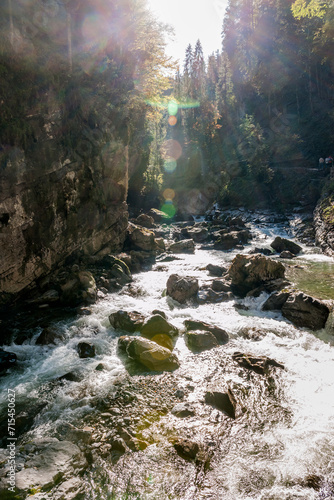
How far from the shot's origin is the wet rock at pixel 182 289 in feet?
44.4

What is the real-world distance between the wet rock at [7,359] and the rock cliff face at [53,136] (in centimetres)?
345

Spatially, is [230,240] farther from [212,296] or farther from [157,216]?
[157,216]

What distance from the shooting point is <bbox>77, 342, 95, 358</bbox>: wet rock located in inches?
346

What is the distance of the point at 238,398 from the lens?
22.0 feet

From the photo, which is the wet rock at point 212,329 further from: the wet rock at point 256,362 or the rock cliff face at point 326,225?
the rock cliff face at point 326,225

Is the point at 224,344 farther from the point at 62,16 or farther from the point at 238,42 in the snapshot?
the point at 238,42

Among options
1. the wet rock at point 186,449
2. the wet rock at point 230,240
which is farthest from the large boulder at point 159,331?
the wet rock at point 230,240

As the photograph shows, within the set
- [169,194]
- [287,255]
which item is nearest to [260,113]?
[169,194]

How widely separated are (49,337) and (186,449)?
6.28 meters

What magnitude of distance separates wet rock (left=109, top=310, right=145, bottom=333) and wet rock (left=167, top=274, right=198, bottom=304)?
292 centimetres

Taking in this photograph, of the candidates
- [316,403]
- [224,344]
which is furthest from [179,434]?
A: [224,344]

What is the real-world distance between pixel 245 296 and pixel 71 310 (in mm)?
8288

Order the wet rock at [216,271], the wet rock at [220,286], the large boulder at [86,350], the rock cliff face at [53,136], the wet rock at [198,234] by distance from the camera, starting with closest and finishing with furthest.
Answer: the large boulder at [86,350] < the rock cliff face at [53,136] < the wet rock at [220,286] < the wet rock at [216,271] < the wet rock at [198,234]

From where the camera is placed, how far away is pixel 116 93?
18531 mm
